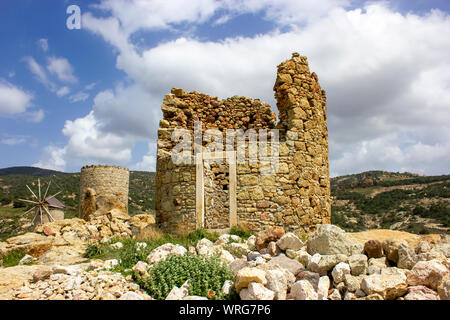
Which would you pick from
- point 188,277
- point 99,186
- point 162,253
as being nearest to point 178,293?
point 188,277

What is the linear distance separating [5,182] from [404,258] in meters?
60.0

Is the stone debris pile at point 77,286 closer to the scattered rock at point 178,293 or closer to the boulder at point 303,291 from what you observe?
the scattered rock at point 178,293

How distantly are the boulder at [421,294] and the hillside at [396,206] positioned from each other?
16715 millimetres

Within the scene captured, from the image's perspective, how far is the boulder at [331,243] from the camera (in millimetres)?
5742

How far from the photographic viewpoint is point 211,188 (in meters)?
9.52

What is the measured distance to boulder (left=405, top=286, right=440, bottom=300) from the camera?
4188 millimetres

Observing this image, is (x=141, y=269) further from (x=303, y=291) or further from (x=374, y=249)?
(x=374, y=249)

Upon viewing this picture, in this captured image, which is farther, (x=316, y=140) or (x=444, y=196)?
(x=444, y=196)

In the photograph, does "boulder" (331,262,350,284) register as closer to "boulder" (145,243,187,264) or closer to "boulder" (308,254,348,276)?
"boulder" (308,254,348,276)

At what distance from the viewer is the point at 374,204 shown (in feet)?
89.9

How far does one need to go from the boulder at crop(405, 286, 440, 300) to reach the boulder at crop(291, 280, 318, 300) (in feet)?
4.03

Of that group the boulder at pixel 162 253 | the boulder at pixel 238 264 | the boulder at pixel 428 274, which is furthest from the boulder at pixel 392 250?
the boulder at pixel 162 253
